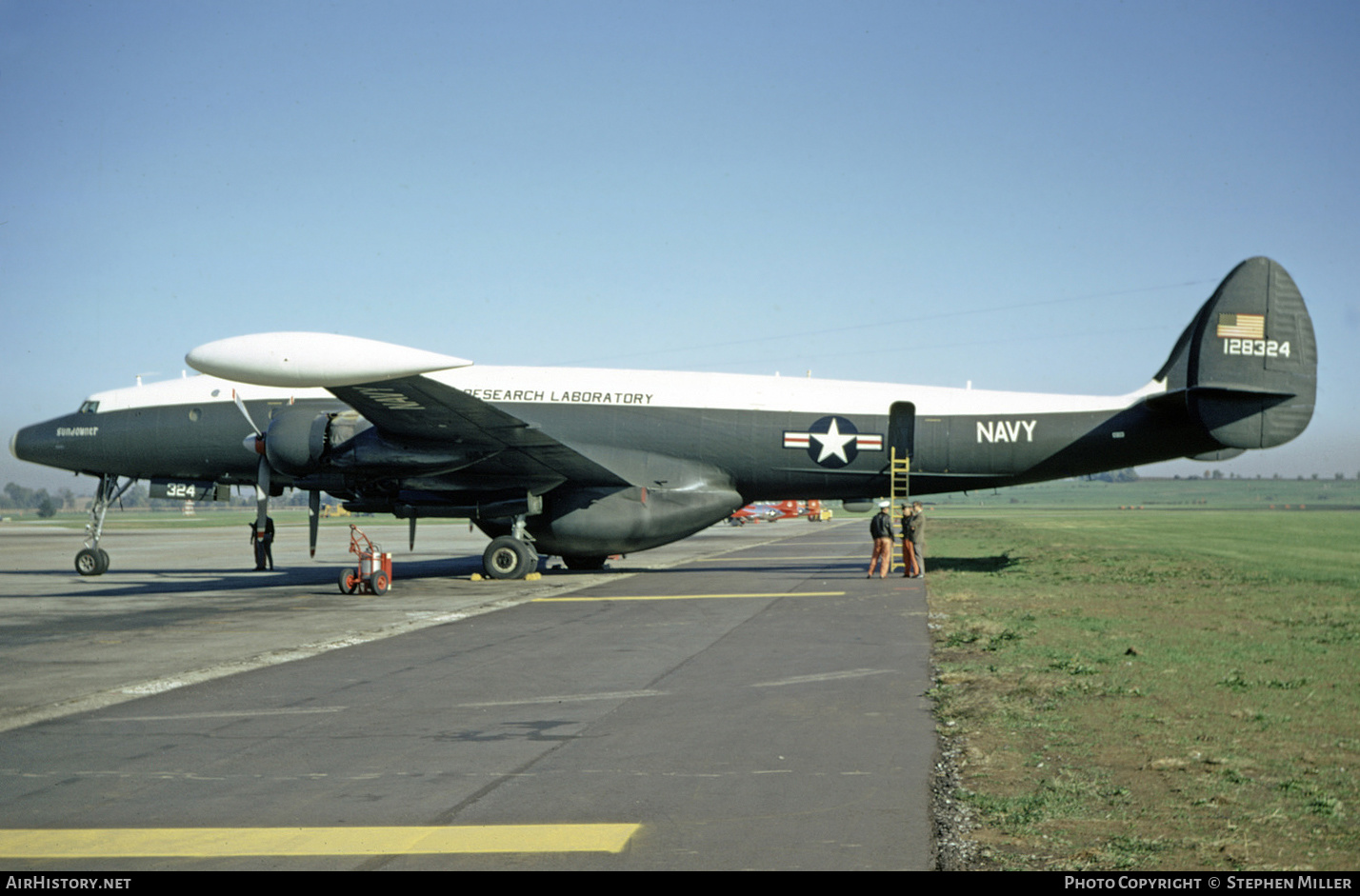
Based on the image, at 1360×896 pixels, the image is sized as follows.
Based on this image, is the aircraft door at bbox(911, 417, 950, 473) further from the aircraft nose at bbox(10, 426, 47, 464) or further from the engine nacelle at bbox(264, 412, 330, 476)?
the aircraft nose at bbox(10, 426, 47, 464)

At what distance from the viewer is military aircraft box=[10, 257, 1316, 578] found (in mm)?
21688

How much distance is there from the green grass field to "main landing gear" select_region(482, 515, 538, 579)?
31.4 feet

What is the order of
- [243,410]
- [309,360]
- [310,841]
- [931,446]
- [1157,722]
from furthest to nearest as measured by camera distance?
[243,410]
[931,446]
[309,360]
[1157,722]
[310,841]

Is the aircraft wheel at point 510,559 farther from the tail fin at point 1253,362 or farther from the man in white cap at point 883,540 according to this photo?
the tail fin at point 1253,362

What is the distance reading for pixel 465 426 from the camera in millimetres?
20703

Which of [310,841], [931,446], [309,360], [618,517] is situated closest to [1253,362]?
[931,446]

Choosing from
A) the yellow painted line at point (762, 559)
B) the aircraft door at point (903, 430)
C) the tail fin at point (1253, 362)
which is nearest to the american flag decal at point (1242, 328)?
the tail fin at point (1253, 362)

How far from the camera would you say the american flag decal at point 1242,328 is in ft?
71.9

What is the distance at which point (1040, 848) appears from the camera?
516cm

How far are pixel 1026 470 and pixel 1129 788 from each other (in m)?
18.3

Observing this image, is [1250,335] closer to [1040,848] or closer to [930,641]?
[930,641]

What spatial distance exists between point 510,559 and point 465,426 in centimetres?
395

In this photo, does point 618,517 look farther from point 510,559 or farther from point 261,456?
point 261,456
